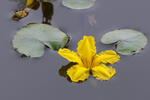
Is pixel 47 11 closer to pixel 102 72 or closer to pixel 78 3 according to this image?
pixel 78 3

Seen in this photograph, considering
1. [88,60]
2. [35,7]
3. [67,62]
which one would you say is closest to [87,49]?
[88,60]

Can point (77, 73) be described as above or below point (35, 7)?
below

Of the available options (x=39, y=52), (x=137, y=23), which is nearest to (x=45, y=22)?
(x=39, y=52)

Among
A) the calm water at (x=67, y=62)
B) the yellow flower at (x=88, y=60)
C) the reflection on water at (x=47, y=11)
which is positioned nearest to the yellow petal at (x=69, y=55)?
the yellow flower at (x=88, y=60)

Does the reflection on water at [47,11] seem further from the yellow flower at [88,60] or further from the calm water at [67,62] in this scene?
the yellow flower at [88,60]

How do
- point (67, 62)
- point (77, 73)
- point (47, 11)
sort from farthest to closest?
point (47, 11), point (67, 62), point (77, 73)

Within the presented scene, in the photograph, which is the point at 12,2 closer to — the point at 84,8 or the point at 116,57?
the point at 84,8
